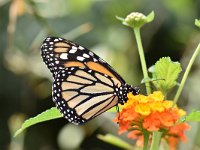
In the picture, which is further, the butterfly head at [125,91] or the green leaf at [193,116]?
the butterfly head at [125,91]

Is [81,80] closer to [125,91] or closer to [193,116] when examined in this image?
[125,91]

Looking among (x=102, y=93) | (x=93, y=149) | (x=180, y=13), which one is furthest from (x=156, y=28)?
(x=102, y=93)

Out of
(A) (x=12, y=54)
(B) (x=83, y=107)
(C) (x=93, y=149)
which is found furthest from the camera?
(C) (x=93, y=149)

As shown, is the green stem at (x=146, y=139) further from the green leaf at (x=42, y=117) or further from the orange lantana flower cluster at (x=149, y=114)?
the green leaf at (x=42, y=117)

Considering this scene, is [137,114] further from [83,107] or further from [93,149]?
[93,149]

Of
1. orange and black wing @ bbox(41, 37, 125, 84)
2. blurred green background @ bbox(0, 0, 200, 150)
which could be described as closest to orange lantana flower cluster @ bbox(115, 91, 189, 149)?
orange and black wing @ bbox(41, 37, 125, 84)

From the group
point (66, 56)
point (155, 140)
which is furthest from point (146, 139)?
point (66, 56)

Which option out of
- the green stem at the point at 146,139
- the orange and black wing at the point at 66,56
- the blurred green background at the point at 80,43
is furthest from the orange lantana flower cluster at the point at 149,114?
the blurred green background at the point at 80,43
